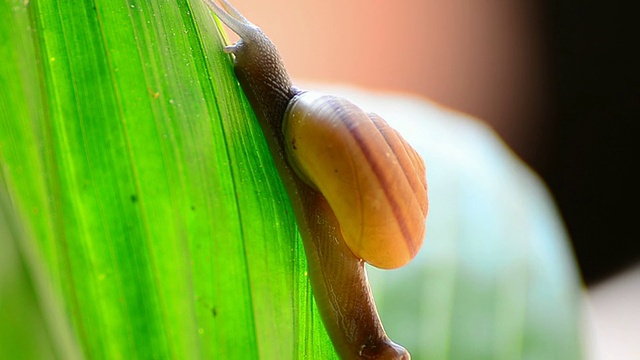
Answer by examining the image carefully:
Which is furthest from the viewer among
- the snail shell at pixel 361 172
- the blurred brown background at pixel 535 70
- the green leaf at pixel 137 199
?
the blurred brown background at pixel 535 70

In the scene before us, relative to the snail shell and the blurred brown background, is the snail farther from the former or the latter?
the blurred brown background

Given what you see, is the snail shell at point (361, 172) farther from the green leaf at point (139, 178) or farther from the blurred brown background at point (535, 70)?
the blurred brown background at point (535, 70)

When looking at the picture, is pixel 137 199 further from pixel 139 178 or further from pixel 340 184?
pixel 340 184

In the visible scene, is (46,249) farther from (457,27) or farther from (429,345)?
(457,27)

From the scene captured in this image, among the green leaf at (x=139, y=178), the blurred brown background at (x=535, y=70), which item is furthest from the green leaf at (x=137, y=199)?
the blurred brown background at (x=535, y=70)

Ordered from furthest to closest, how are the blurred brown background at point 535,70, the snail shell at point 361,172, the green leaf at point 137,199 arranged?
1. the blurred brown background at point 535,70
2. the snail shell at point 361,172
3. the green leaf at point 137,199

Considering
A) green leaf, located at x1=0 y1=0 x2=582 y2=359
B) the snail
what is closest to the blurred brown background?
the snail

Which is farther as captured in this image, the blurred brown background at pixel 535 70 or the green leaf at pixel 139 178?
the blurred brown background at pixel 535 70

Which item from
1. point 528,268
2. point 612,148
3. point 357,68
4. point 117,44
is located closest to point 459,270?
point 528,268
